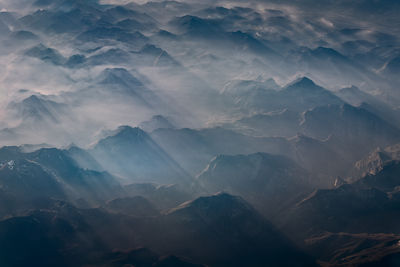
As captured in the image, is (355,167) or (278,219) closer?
(278,219)

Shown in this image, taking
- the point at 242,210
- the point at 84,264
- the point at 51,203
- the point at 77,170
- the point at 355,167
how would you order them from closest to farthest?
the point at 84,264 → the point at 242,210 → the point at 51,203 → the point at 77,170 → the point at 355,167

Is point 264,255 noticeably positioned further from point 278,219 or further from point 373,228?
point 373,228

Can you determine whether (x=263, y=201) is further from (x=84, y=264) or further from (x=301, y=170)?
(x=84, y=264)

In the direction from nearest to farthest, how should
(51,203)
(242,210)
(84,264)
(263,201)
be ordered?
(84,264)
(242,210)
(51,203)
(263,201)

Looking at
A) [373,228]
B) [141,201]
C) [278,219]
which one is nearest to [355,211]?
[373,228]

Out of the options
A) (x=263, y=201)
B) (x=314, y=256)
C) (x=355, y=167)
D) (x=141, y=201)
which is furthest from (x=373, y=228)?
(x=141, y=201)

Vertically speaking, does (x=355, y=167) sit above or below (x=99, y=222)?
below

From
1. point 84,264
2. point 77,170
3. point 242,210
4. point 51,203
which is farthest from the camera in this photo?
point 77,170

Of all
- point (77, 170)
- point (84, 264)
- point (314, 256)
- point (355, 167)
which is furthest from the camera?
point (355, 167)

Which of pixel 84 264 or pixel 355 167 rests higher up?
pixel 84 264

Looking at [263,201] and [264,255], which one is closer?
[264,255]
